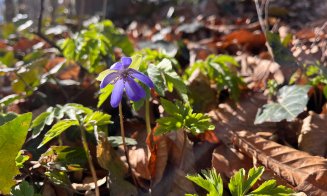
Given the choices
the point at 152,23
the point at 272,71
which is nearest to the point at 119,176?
the point at 272,71

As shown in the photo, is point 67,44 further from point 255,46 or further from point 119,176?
point 255,46

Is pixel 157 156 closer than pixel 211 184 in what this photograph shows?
No

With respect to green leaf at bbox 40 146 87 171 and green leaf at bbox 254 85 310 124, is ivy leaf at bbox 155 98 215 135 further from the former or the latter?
green leaf at bbox 254 85 310 124

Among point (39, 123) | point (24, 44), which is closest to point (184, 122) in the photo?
point (39, 123)

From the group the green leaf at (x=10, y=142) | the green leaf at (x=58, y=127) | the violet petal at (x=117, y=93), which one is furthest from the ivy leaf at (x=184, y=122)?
the green leaf at (x=10, y=142)

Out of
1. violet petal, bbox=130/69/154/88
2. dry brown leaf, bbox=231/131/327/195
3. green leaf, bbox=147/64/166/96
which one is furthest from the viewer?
green leaf, bbox=147/64/166/96

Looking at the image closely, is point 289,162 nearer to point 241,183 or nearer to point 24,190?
point 241,183

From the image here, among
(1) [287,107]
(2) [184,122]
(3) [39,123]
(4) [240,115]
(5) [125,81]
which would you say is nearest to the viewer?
(5) [125,81]

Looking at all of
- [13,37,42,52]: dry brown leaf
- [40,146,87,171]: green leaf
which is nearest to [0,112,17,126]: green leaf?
[40,146,87,171]: green leaf
